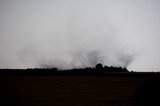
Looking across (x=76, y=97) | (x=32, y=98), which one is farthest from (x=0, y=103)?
(x=76, y=97)

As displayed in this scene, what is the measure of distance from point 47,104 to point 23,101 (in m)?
1.22

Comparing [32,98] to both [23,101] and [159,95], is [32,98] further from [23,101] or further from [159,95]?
[159,95]

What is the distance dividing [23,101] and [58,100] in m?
1.49

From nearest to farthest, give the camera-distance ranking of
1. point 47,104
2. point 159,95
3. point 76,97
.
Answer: point 159,95 < point 47,104 < point 76,97

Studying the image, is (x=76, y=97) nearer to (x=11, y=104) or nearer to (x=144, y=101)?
(x=11, y=104)

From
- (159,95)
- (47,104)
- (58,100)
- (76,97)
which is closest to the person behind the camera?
(159,95)

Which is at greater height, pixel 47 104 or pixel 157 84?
pixel 157 84

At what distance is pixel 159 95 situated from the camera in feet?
26.3

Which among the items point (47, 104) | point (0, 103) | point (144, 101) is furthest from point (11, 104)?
point (144, 101)

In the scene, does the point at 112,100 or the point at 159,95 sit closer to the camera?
the point at 159,95

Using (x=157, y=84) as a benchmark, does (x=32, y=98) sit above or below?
below

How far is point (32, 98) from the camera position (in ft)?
36.4

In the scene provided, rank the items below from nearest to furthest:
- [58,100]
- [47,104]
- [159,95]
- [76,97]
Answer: [159,95]
[47,104]
[58,100]
[76,97]

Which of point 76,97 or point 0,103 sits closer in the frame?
point 0,103
